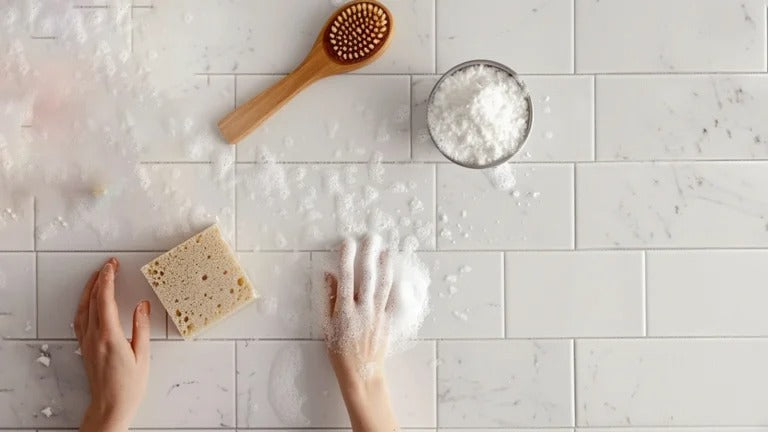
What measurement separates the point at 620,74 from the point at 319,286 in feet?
1.83

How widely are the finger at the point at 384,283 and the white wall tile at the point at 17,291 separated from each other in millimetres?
526

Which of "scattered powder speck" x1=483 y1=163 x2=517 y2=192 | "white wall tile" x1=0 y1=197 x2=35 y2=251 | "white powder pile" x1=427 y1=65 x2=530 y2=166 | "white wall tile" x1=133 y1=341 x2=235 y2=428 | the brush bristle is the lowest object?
"white wall tile" x1=133 y1=341 x2=235 y2=428

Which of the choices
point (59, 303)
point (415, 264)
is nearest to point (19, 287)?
point (59, 303)

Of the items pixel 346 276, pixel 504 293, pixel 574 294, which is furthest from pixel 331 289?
pixel 574 294

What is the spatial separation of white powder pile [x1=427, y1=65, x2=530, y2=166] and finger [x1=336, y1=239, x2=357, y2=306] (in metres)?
0.21

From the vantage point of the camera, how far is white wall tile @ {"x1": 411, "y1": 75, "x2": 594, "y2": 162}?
1092 mm

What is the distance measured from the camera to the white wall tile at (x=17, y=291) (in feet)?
3.62

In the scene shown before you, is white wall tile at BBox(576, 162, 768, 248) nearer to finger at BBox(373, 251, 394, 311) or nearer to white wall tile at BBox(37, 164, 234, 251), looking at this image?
finger at BBox(373, 251, 394, 311)

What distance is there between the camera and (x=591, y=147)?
1096 millimetres

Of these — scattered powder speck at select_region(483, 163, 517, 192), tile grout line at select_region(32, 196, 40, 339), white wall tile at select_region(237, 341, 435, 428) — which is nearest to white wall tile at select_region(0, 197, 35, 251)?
tile grout line at select_region(32, 196, 40, 339)

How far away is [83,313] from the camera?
110cm

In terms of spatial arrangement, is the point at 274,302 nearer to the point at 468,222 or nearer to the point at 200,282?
the point at 200,282

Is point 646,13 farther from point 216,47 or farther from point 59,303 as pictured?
point 59,303

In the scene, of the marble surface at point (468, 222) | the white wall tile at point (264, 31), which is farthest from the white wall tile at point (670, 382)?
the white wall tile at point (264, 31)
